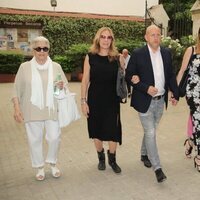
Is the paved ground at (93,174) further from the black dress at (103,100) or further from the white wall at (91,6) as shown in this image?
the white wall at (91,6)

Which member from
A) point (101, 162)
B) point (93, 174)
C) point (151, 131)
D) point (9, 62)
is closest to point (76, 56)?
point (9, 62)

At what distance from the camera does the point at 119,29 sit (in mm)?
23422

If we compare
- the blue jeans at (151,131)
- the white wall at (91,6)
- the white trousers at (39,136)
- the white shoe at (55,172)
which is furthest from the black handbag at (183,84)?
the white wall at (91,6)

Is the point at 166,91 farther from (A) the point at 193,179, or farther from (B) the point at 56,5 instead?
(B) the point at 56,5

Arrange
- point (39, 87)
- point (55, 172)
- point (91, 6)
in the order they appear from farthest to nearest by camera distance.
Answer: point (91, 6)
point (55, 172)
point (39, 87)

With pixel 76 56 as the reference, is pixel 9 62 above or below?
below

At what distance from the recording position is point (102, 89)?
17.2ft

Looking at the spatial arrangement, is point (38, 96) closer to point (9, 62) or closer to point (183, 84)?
point (183, 84)

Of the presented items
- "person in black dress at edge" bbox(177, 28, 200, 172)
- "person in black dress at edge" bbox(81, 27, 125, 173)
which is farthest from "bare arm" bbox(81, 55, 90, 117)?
"person in black dress at edge" bbox(177, 28, 200, 172)

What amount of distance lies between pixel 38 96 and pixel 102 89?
87 cm

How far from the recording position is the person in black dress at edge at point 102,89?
17.0 ft

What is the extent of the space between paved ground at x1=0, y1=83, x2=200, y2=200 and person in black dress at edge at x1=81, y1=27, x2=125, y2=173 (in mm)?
420

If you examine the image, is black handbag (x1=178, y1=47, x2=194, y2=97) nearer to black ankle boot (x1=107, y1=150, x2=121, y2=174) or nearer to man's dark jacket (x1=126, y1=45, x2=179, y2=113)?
man's dark jacket (x1=126, y1=45, x2=179, y2=113)

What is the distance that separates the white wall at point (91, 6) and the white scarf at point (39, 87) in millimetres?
19723
